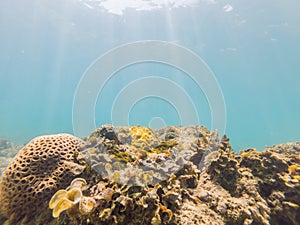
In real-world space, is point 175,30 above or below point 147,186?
above

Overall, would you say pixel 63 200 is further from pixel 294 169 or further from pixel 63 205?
pixel 294 169

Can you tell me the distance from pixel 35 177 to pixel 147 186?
234cm

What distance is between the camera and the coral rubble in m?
2.25

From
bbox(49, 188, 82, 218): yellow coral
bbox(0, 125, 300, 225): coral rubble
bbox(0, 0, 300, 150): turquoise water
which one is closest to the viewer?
bbox(49, 188, 82, 218): yellow coral

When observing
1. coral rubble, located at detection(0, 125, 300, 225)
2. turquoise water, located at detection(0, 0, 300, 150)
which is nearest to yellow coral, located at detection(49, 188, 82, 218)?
coral rubble, located at detection(0, 125, 300, 225)

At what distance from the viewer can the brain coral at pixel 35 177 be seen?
3002 mm

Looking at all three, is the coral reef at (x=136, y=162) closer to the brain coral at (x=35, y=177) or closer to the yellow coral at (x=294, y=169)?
the brain coral at (x=35, y=177)

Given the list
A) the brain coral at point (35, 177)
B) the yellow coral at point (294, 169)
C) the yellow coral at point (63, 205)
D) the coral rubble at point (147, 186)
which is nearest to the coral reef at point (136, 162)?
the coral rubble at point (147, 186)

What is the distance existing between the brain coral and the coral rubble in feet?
0.06

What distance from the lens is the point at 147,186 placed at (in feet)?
8.15

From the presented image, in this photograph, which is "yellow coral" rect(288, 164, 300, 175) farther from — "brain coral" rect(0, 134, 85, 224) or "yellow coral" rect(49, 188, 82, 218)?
"brain coral" rect(0, 134, 85, 224)

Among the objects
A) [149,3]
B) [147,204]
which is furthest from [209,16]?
[147,204]

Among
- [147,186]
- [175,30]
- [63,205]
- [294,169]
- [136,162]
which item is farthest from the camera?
[175,30]

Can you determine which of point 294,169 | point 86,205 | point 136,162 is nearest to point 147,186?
point 136,162
